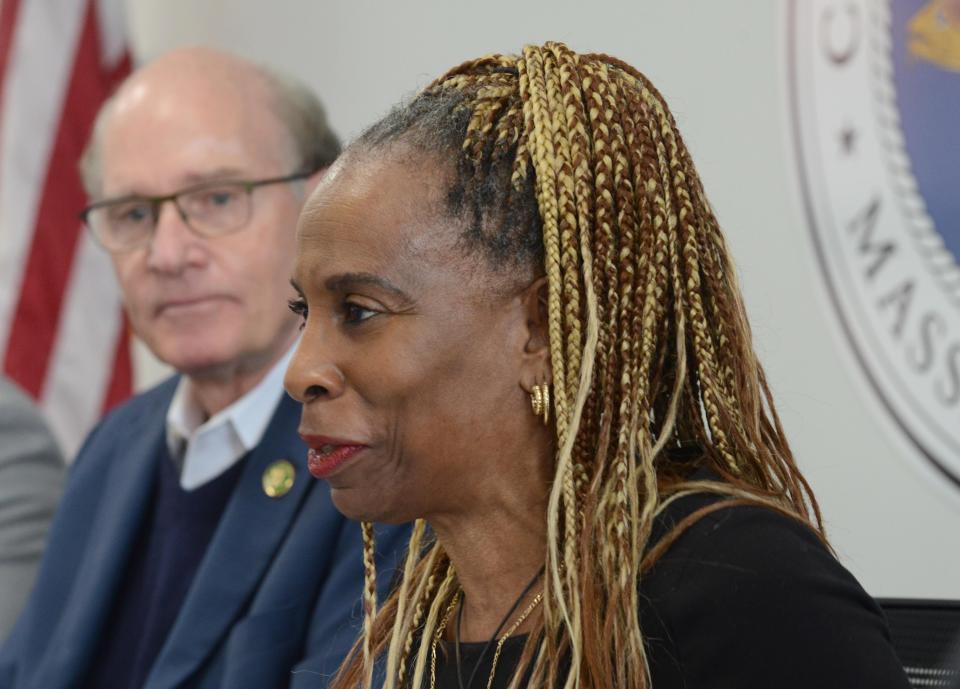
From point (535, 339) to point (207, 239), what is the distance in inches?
41.0

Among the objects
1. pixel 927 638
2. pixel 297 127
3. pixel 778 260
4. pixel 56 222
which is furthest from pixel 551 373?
pixel 56 222

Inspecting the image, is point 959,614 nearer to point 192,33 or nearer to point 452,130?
point 452,130

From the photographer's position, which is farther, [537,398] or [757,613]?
[537,398]

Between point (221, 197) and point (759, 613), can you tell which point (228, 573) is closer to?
point (221, 197)

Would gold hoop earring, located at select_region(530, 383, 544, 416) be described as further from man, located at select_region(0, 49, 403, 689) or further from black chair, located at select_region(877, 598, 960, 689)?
man, located at select_region(0, 49, 403, 689)

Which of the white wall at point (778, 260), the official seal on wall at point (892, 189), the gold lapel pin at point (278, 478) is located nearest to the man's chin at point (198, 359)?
the gold lapel pin at point (278, 478)

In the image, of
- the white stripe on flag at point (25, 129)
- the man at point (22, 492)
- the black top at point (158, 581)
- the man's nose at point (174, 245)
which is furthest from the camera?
the white stripe on flag at point (25, 129)

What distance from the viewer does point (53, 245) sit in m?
2.98

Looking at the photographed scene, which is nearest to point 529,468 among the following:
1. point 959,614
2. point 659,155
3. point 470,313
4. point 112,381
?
point 470,313

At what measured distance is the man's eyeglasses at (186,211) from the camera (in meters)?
2.00

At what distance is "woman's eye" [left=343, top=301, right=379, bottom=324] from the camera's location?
1036 millimetres

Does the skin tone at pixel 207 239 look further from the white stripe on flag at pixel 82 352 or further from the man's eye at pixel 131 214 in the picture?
the white stripe on flag at pixel 82 352

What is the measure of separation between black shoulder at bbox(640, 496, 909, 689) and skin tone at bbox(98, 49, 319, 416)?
1090mm

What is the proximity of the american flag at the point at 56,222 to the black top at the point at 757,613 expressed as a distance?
220 centimetres
